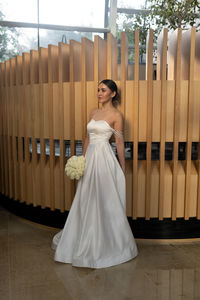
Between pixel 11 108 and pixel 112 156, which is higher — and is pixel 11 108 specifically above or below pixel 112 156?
above

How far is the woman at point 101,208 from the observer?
316 centimetres

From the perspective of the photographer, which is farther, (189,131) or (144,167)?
(144,167)

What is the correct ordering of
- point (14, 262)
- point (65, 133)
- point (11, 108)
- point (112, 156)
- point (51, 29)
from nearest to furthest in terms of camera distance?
point (14, 262), point (112, 156), point (65, 133), point (11, 108), point (51, 29)

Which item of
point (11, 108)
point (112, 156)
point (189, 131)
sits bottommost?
point (112, 156)

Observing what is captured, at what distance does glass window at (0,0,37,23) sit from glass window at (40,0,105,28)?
25cm

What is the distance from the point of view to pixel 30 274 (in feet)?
9.64

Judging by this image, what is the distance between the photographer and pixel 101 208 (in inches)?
129

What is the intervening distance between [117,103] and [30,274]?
2.01 meters

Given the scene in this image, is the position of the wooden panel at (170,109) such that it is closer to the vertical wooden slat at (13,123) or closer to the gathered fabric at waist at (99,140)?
the gathered fabric at waist at (99,140)

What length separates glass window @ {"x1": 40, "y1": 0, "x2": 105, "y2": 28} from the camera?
874cm

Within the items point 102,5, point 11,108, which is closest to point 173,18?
point 11,108

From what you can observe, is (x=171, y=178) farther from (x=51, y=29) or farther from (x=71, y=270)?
(x=51, y=29)

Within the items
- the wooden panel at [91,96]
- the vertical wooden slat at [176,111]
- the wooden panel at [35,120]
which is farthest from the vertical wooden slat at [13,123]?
the vertical wooden slat at [176,111]

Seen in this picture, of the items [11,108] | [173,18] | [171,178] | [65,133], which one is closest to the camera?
[171,178]
